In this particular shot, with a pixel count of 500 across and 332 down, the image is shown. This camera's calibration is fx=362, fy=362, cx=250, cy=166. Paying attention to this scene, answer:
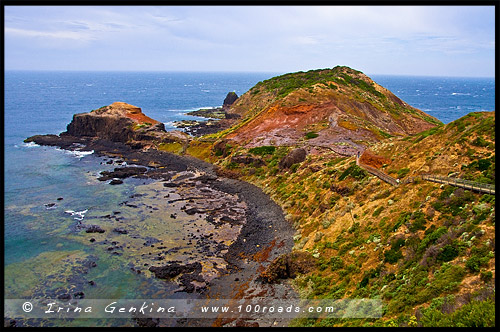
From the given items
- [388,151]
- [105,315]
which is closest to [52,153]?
[105,315]

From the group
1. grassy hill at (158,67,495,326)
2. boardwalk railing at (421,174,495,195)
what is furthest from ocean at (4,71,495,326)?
boardwalk railing at (421,174,495,195)

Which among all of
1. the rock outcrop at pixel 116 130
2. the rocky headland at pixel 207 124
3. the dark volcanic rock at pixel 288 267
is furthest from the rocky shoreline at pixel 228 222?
the rocky headland at pixel 207 124

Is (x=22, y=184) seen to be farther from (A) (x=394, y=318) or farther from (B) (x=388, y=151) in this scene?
(A) (x=394, y=318)

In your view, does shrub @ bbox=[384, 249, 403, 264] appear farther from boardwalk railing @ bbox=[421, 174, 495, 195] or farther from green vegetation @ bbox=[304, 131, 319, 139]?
green vegetation @ bbox=[304, 131, 319, 139]

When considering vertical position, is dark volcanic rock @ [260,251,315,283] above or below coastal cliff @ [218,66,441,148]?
below

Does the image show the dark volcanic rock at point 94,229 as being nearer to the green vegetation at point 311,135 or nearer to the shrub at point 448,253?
the shrub at point 448,253

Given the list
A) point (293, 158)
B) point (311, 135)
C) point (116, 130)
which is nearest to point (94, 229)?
point (293, 158)

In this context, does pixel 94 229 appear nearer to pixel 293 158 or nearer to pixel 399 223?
pixel 293 158
